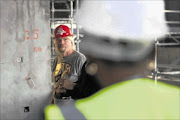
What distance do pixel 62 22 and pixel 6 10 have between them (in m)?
0.69

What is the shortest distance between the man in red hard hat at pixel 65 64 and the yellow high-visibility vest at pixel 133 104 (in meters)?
2.00

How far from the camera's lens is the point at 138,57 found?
69 centimetres

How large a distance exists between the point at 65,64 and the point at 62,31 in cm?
40

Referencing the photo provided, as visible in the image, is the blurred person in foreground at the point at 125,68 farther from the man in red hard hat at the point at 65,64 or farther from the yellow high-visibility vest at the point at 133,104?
the man in red hard hat at the point at 65,64

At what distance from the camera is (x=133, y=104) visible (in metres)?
0.53

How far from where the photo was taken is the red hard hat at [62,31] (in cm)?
283

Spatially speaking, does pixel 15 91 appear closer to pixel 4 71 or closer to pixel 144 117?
pixel 4 71

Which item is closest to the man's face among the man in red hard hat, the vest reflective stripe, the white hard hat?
the man in red hard hat

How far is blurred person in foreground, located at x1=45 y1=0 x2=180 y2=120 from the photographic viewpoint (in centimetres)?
53

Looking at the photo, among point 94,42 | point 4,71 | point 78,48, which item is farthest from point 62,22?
point 94,42

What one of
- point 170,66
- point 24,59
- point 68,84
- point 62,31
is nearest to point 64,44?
point 62,31

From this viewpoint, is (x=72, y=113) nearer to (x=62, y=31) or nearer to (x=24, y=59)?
(x=62, y=31)

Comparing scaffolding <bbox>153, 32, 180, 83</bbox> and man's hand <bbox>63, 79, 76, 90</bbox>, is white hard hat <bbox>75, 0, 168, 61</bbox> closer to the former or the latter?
scaffolding <bbox>153, 32, 180, 83</bbox>

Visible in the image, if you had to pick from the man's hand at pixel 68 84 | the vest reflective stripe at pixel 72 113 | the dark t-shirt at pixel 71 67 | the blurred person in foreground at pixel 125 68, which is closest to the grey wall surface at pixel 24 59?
the dark t-shirt at pixel 71 67
